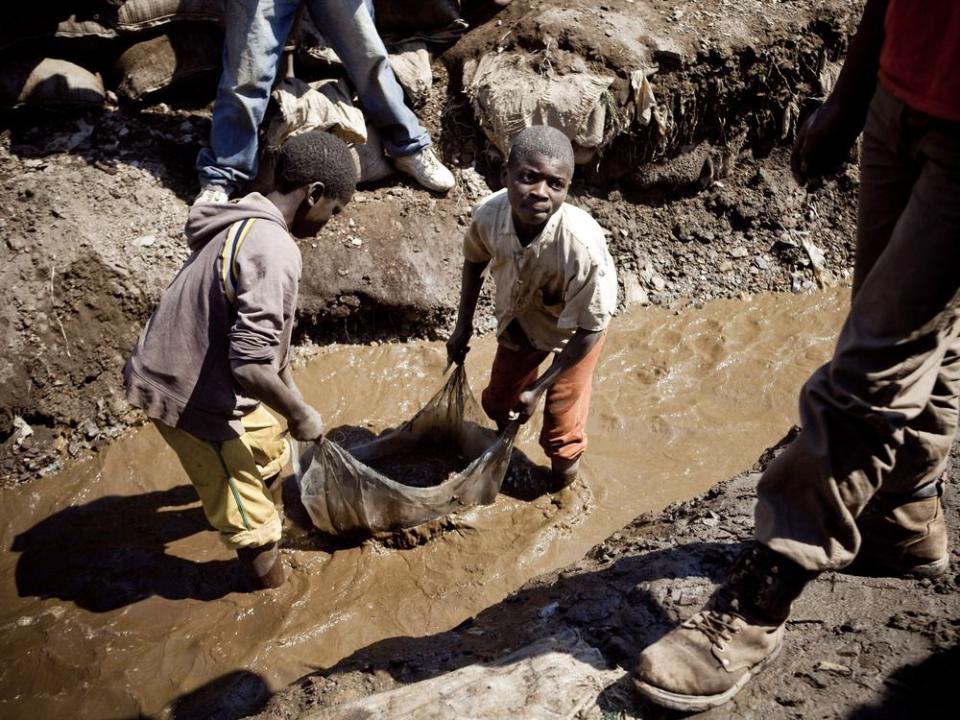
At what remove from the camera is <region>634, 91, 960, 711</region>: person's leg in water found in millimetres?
1460

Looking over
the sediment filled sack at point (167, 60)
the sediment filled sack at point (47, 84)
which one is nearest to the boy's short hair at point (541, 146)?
the sediment filled sack at point (167, 60)

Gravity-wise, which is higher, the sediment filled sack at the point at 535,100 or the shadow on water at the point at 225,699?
the sediment filled sack at the point at 535,100

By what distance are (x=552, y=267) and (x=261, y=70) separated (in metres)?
2.20

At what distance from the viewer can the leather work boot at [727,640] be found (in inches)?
64.7

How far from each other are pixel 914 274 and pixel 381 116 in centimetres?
353

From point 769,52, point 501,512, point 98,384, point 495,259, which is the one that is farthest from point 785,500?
point 769,52

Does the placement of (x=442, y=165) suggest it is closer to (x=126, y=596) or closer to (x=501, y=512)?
(x=501, y=512)

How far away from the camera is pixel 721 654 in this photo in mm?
1671

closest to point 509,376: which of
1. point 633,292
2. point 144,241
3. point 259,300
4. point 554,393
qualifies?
point 554,393

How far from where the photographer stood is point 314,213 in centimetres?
251

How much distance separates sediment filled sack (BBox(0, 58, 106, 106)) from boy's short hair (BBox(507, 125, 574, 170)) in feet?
9.61

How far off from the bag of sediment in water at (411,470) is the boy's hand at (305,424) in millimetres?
137

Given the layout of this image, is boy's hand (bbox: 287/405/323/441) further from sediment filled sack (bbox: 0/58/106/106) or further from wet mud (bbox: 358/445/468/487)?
sediment filled sack (bbox: 0/58/106/106)

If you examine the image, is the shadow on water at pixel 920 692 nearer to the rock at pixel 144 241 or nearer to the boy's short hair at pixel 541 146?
the boy's short hair at pixel 541 146
